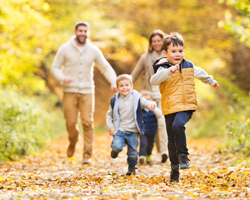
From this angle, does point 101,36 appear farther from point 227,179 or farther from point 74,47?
point 227,179

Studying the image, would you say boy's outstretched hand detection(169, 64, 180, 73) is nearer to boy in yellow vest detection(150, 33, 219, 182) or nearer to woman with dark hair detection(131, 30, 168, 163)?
boy in yellow vest detection(150, 33, 219, 182)

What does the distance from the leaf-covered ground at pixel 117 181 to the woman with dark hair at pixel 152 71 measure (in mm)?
409

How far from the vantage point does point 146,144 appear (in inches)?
303

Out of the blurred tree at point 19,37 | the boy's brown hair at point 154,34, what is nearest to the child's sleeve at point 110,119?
the boy's brown hair at point 154,34

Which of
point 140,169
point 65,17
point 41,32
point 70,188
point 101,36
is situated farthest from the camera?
point 101,36

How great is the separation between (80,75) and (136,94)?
2165 millimetres

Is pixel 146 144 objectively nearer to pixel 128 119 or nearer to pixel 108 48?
pixel 128 119

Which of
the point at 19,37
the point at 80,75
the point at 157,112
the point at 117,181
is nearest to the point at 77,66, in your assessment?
the point at 80,75

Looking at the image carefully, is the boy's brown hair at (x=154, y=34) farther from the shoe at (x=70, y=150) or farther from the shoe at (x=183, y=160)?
the shoe at (x=183, y=160)

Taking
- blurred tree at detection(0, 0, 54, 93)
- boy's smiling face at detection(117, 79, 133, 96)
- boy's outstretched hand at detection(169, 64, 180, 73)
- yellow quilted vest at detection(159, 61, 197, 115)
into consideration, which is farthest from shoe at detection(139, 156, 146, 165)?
A: blurred tree at detection(0, 0, 54, 93)

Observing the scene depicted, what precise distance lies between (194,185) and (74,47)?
4212mm

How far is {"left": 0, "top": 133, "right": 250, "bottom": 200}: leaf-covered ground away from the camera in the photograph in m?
4.27

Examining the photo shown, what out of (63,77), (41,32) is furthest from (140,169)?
(41,32)

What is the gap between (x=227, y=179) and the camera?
211 inches
